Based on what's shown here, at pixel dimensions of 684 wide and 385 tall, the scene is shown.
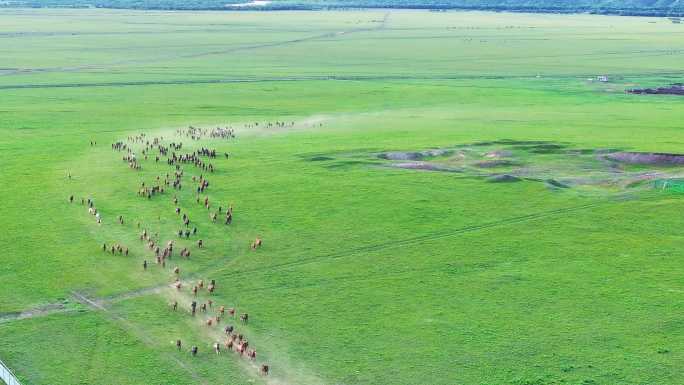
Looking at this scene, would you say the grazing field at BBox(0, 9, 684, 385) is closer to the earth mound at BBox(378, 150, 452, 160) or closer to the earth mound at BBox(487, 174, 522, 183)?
the earth mound at BBox(378, 150, 452, 160)

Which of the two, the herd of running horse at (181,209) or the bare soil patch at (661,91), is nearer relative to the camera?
the herd of running horse at (181,209)

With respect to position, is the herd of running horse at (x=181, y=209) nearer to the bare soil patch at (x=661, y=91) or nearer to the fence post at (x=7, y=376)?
the fence post at (x=7, y=376)

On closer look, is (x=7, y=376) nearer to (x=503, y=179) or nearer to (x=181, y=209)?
(x=181, y=209)

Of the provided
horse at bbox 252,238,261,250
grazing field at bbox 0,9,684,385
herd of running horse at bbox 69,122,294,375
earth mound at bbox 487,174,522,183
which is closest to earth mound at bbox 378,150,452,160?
grazing field at bbox 0,9,684,385

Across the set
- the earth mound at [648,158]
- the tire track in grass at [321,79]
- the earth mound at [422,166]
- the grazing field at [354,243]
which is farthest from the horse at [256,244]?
the tire track in grass at [321,79]

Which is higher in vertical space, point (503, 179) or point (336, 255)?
point (503, 179)

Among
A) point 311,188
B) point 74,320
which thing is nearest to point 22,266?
→ point 74,320

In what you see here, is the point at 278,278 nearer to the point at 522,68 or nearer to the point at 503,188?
the point at 503,188

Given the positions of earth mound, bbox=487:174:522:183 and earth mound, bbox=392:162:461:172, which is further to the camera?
earth mound, bbox=392:162:461:172

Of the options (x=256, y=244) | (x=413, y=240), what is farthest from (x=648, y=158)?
(x=256, y=244)

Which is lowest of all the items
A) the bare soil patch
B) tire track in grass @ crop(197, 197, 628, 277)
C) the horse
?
tire track in grass @ crop(197, 197, 628, 277)
